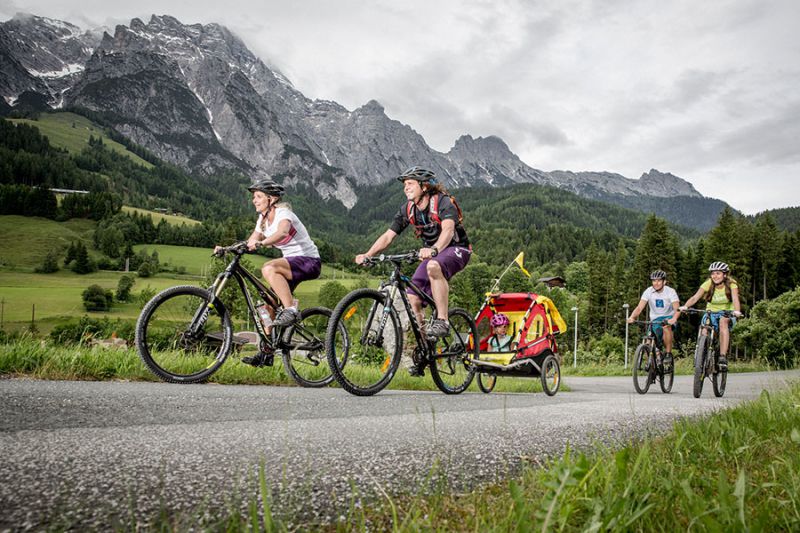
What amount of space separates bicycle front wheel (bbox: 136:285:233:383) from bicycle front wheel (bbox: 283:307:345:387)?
93cm

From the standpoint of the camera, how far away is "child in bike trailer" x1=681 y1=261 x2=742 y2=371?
390 inches

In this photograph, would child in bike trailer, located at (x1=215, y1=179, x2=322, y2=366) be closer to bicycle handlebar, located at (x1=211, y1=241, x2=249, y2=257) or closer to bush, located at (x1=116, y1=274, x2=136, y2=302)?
bicycle handlebar, located at (x1=211, y1=241, x2=249, y2=257)

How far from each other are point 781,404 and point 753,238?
80974 millimetres

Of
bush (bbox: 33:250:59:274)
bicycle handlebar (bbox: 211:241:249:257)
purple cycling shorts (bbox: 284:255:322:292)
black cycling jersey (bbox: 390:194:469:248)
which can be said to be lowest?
purple cycling shorts (bbox: 284:255:322:292)

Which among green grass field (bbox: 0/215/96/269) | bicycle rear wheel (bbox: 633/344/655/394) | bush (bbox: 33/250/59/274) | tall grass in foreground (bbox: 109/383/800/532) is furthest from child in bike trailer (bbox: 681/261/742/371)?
green grass field (bbox: 0/215/96/269)

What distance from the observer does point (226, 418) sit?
140 inches

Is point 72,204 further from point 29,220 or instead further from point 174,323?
point 174,323

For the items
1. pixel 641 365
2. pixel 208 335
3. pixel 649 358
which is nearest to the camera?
pixel 208 335

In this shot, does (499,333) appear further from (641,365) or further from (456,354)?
(641,365)

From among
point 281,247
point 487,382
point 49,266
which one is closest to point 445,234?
point 281,247

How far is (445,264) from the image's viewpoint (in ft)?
22.6

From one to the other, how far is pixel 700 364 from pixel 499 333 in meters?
3.54

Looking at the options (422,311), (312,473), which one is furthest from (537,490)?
(422,311)

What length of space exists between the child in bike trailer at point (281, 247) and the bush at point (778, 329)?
36509 mm
